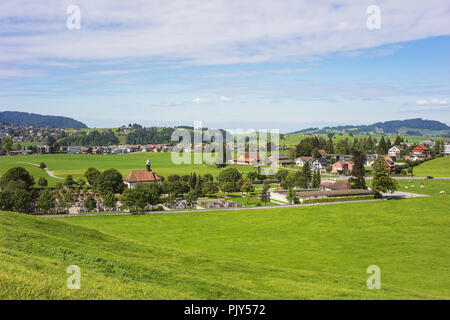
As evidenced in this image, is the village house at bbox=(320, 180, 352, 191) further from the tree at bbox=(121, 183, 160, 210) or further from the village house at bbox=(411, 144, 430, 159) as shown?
the village house at bbox=(411, 144, 430, 159)

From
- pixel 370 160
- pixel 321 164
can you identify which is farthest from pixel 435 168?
pixel 321 164

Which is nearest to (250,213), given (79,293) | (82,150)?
(79,293)

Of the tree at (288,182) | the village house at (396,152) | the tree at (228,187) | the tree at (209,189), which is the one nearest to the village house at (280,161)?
the village house at (396,152)

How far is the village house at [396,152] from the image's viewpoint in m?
130

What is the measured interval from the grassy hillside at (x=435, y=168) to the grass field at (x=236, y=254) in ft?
161

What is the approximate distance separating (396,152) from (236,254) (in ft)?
408

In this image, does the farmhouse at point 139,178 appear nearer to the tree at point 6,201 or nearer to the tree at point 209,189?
the tree at point 209,189

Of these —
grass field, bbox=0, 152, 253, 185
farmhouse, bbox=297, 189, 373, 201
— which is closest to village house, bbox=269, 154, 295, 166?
grass field, bbox=0, 152, 253, 185

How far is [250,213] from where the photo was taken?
160 ft

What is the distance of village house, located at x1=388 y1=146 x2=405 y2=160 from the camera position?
5128 inches

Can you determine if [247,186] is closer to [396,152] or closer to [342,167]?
[342,167]

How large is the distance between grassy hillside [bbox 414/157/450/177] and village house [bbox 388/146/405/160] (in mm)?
19826
